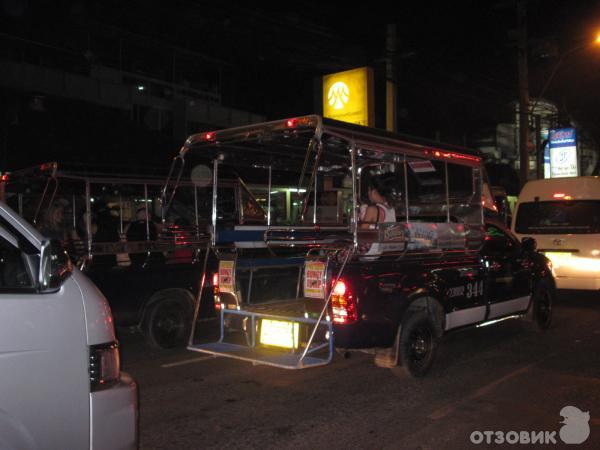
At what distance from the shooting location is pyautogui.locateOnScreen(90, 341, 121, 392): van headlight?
111 inches

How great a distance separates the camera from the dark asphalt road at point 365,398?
467cm

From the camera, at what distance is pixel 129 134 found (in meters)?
17.1

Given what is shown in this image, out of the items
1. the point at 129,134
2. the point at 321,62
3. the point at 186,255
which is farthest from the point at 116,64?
the point at 186,255

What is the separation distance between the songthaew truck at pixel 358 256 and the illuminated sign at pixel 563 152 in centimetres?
1977

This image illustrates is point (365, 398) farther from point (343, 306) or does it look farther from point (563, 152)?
point (563, 152)

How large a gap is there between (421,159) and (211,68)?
18989 millimetres

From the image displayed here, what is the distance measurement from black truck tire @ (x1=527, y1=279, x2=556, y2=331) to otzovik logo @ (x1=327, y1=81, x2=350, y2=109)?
1062 cm

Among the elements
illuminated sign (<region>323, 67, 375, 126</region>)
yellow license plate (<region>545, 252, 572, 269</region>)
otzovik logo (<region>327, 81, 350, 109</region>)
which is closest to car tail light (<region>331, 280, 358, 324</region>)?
yellow license plate (<region>545, 252, 572, 269</region>)

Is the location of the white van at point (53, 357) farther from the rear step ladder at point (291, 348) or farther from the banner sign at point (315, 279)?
the banner sign at point (315, 279)

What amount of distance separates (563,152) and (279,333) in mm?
24669

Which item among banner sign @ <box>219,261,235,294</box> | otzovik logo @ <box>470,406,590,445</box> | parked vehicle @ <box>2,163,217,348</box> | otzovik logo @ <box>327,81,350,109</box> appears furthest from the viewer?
otzovik logo @ <box>327,81,350,109</box>

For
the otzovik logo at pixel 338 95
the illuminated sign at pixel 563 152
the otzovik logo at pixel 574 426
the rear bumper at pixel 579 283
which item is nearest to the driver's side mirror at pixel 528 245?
the rear bumper at pixel 579 283

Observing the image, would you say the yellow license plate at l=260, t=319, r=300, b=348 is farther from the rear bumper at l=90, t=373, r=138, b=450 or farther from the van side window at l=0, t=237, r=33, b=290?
the van side window at l=0, t=237, r=33, b=290

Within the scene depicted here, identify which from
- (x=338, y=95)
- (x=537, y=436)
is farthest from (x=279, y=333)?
(x=338, y=95)
